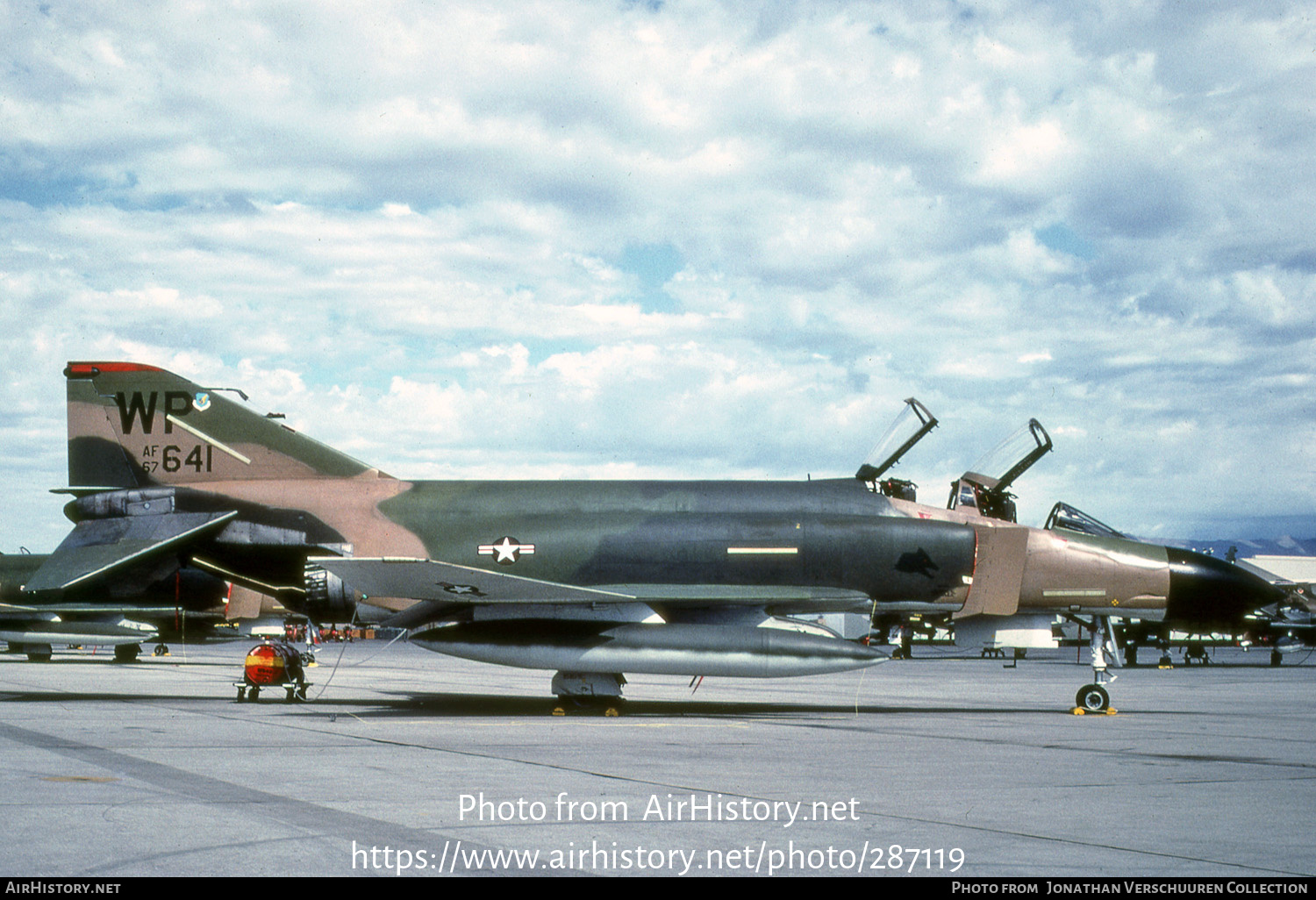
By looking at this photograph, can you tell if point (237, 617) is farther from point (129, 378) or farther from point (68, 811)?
point (68, 811)

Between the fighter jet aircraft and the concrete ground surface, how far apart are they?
1047mm

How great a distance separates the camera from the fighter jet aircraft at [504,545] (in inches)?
596

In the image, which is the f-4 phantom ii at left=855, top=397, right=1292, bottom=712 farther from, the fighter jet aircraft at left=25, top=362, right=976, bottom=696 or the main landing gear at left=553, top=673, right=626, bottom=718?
the main landing gear at left=553, top=673, right=626, bottom=718

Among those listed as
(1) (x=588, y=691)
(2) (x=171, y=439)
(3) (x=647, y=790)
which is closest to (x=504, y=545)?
(1) (x=588, y=691)

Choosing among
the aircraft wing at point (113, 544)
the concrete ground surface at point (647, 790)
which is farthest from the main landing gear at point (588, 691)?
the aircraft wing at point (113, 544)

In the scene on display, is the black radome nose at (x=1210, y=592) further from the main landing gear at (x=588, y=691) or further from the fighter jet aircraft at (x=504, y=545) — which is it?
the main landing gear at (x=588, y=691)

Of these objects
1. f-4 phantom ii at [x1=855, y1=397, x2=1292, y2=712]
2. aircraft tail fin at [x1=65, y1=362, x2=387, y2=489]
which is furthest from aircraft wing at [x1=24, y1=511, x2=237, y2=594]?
f-4 phantom ii at [x1=855, y1=397, x2=1292, y2=712]

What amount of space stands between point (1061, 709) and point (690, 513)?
634cm

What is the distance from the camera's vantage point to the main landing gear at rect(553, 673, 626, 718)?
15.7 m

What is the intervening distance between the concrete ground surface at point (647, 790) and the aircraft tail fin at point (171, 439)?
337cm

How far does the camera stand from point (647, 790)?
8.09m

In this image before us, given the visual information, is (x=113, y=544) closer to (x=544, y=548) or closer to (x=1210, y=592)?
(x=544, y=548)

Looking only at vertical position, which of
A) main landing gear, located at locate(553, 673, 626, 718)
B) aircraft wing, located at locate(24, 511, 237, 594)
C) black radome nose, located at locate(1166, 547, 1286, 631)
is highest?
aircraft wing, located at locate(24, 511, 237, 594)
